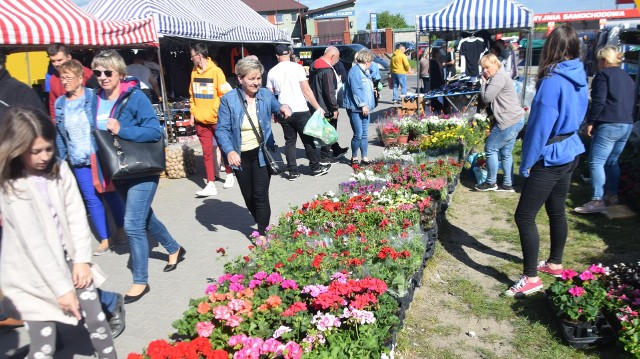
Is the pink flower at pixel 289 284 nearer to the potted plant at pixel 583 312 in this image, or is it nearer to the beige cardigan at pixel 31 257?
the beige cardigan at pixel 31 257

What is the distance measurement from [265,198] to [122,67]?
5.64 ft

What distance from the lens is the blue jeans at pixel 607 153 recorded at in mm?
5734

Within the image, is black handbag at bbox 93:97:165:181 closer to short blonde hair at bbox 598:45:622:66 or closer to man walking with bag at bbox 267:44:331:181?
man walking with bag at bbox 267:44:331:181

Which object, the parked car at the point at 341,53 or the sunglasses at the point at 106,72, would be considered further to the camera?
the parked car at the point at 341,53

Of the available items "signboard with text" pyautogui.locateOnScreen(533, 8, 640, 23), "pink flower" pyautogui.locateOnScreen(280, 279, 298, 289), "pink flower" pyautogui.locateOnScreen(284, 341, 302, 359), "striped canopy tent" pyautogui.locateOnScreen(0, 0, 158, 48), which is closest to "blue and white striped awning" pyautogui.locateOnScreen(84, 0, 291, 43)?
"striped canopy tent" pyautogui.locateOnScreen(0, 0, 158, 48)

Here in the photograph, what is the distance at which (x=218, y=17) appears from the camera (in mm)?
13000

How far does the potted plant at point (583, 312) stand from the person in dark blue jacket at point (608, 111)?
2698mm

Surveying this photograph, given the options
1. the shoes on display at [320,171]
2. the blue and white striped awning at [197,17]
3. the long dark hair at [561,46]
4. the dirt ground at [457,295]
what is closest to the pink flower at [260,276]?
the dirt ground at [457,295]

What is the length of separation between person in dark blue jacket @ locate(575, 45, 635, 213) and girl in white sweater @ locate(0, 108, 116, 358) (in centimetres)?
539

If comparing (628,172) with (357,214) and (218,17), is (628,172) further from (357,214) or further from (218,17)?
(218,17)

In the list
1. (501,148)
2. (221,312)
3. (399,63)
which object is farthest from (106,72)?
Result: (399,63)

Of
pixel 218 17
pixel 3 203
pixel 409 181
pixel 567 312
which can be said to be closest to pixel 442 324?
pixel 567 312

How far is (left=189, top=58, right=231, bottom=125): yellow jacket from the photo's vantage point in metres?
7.22

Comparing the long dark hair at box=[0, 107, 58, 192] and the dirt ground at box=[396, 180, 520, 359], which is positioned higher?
the long dark hair at box=[0, 107, 58, 192]
